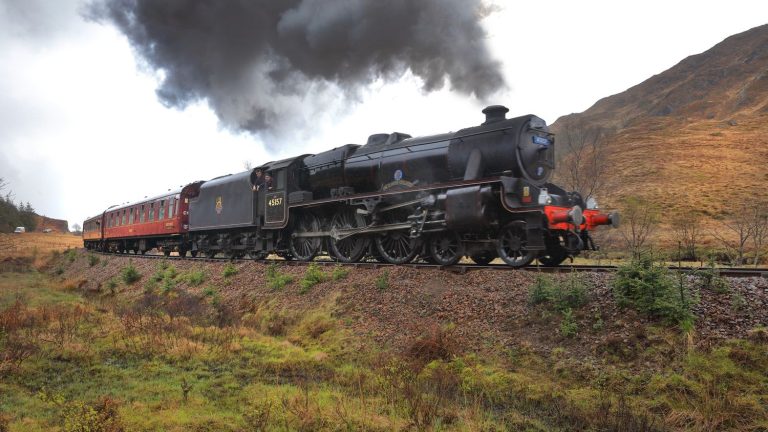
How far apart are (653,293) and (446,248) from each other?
523 cm

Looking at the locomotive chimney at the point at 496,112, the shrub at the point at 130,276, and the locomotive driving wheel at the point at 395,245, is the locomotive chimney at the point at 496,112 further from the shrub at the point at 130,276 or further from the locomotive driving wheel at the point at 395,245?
the shrub at the point at 130,276

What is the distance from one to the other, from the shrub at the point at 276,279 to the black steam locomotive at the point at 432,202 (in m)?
1.77

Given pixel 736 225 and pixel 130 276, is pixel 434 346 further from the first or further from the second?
pixel 736 225

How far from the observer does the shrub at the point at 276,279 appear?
12608mm

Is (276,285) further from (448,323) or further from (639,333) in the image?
(639,333)

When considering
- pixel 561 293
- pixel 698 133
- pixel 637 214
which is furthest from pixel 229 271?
pixel 698 133

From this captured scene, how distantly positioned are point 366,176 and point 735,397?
983cm

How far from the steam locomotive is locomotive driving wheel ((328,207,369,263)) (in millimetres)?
31

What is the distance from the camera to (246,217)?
17625 millimetres

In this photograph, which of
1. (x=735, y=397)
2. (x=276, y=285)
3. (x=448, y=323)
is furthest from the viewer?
(x=276, y=285)

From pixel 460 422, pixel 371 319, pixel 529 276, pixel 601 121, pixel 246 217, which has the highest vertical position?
pixel 601 121

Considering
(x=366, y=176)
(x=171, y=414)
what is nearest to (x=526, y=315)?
(x=171, y=414)

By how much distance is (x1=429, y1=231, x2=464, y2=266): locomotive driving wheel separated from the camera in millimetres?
10719

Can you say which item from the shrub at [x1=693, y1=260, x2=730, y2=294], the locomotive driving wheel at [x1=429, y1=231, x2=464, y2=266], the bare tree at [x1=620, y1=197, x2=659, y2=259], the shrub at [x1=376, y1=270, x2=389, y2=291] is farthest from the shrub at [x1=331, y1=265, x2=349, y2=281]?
the bare tree at [x1=620, y1=197, x2=659, y2=259]
